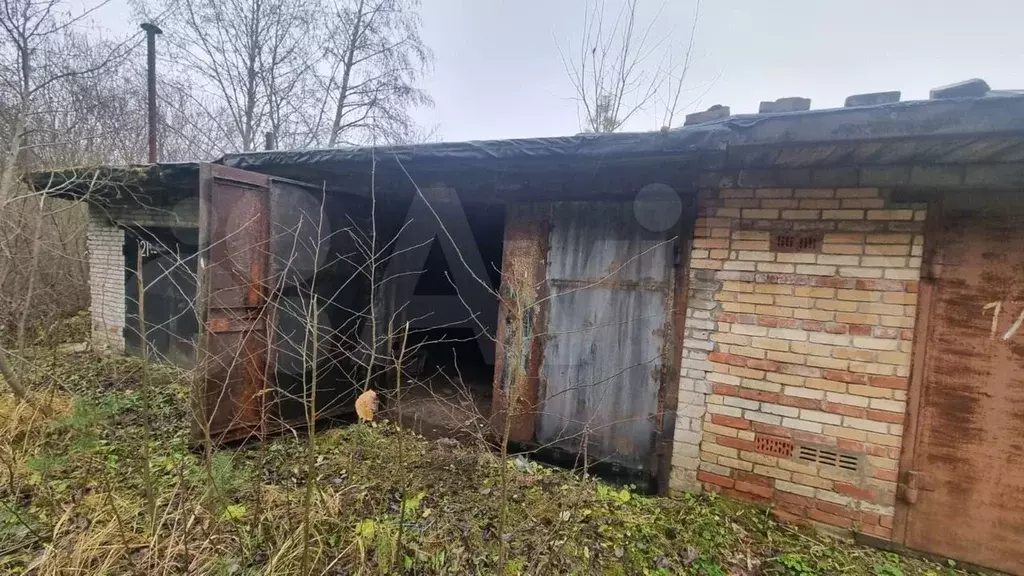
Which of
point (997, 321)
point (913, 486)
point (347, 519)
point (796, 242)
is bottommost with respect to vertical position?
point (347, 519)

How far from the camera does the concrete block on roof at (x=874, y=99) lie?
2.44 meters

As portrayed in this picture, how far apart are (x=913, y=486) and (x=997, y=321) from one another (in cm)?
118

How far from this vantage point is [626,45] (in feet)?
24.4

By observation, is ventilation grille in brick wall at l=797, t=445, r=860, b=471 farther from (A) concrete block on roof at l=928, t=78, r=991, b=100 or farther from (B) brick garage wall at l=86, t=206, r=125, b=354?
(B) brick garage wall at l=86, t=206, r=125, b=354

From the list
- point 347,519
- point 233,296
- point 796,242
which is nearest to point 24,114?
point 233,296

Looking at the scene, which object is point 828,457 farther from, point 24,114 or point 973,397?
point 24,114

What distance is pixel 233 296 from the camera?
3.59 metres

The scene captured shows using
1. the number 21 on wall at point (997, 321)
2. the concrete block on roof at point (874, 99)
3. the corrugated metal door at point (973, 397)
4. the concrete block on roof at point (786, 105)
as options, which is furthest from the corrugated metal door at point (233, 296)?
the number 21 on wall at point (997, 321)

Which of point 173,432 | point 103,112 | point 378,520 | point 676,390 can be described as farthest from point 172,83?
point 676,390

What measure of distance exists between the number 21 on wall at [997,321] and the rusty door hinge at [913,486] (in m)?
1.00

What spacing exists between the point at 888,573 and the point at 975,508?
0.74 meters

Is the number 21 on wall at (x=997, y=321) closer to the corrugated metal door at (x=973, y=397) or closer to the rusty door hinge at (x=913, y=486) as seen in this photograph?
the corrugated metal door at (x=973, y=397)

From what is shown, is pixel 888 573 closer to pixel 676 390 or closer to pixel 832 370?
pixel 832 370

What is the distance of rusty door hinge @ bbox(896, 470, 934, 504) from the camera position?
8.82ft
